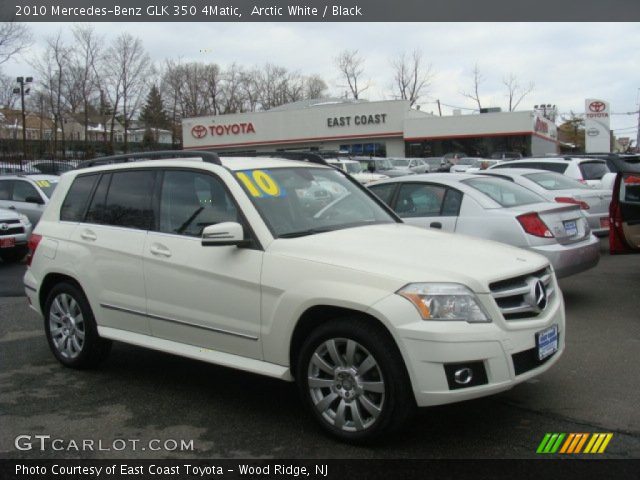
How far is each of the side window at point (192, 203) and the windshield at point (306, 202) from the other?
207 mm

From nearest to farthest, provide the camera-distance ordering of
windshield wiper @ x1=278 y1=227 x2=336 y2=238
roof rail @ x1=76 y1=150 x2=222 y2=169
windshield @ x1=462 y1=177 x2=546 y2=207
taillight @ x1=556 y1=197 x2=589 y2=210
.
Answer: windshield wiper @ x1=278 y1=227 x2=336 y2=238, roof rail @ x1=76 y1=150 x2=222 y2=169, windshield @ x1=462 y1=177 x2=546 y2=207, taillight @ x1=556 y1=197 x2=589 y2=210

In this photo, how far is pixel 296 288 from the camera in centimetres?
425

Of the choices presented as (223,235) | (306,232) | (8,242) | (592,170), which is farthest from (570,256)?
(8,242)

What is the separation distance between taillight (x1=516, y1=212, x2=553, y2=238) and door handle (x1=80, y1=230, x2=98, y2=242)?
454cm

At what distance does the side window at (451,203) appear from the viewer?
8062 mm

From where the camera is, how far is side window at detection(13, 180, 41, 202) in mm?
15094

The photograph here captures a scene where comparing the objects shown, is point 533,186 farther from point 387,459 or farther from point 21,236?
point 21,236

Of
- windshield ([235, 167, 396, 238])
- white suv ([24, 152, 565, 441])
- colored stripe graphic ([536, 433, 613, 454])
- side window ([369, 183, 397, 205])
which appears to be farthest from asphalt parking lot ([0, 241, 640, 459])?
side window ([369, 183, 397, 205])

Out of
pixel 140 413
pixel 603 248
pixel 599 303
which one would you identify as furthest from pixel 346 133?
pixel 140 413

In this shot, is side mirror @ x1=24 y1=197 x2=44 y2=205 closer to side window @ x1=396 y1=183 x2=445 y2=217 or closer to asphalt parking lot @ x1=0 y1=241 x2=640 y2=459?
asphalt parking lot @ x1=0 y1=241 x2=640 y2=459

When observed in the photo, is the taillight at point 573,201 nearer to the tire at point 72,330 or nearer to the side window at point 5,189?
the tire at point 72,330

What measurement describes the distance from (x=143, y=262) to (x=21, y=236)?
8.99m

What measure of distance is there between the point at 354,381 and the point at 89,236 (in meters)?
2.85

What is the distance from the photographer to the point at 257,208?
4.74 m
